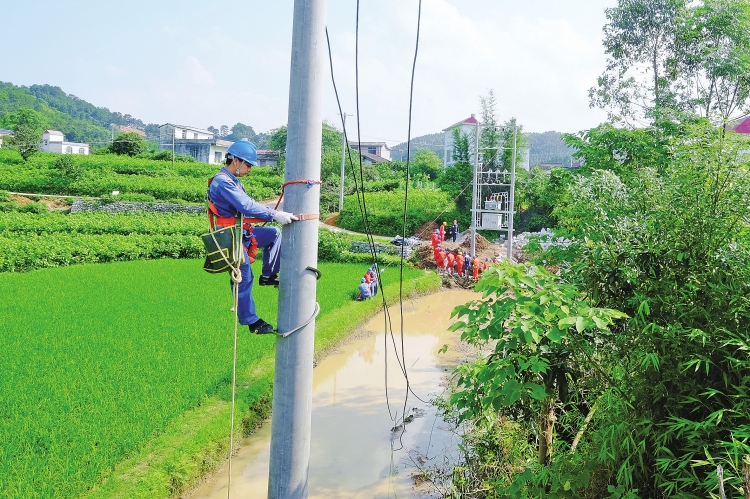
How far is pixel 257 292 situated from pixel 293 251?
27.6 ft

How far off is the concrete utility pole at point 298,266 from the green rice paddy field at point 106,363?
2137 millimetres

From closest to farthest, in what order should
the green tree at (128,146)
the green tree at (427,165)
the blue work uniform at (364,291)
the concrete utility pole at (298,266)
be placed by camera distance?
the concrete utility pole at (298,266) → the blue work uniform at (364,291) → the green tree at (128,146) → the green tree at (427,165)

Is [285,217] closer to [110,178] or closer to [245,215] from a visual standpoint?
[245,215]

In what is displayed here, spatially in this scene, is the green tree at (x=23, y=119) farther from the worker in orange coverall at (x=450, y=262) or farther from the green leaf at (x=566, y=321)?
the green leaf at (x=566, y=321)

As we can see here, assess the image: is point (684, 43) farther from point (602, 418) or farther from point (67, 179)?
point (67, 179)

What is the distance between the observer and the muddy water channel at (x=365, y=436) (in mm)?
4559

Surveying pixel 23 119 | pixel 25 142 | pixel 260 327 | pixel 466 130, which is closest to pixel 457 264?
pixel 260 327

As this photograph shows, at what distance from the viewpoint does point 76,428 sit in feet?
14.1

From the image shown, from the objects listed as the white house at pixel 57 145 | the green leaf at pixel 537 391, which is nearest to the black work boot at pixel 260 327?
the green leaf at pixel 537 391

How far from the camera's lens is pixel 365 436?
18.2 feet

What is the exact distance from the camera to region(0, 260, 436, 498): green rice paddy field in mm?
3908

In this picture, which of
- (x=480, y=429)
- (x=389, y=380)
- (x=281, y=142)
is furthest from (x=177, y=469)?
(x=281, y=142)

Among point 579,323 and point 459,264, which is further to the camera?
point 459,264

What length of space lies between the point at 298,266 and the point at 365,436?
3.83 metres
